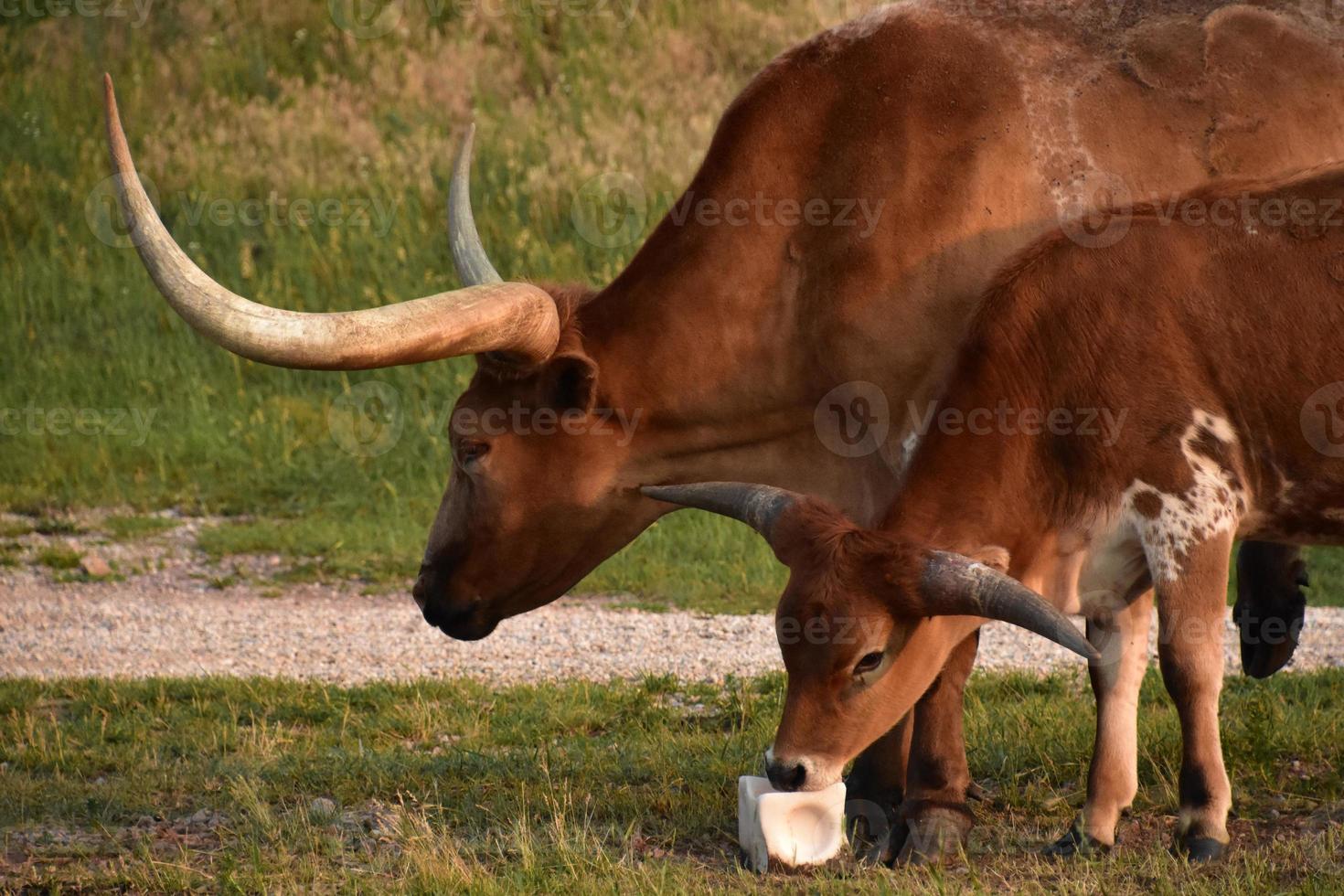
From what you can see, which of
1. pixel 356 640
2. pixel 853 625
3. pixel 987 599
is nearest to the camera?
pixel 987 599

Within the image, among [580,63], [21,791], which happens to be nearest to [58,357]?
[580,63]

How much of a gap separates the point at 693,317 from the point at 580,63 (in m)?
11.5

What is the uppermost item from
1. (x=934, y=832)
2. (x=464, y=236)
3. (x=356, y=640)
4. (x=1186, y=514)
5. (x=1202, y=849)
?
(x=464, y=236)

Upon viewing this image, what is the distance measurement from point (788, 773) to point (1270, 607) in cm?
259

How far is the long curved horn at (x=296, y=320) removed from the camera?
5.15 meters

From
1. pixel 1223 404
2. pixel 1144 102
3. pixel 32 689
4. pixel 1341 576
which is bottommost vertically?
pixel 32 689

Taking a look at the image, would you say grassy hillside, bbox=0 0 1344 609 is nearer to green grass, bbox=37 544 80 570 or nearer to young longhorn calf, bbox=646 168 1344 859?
green grass, bbox=37 544 80 570

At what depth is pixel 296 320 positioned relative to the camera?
17.2 ft

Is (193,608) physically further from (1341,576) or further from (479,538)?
(1341,576)

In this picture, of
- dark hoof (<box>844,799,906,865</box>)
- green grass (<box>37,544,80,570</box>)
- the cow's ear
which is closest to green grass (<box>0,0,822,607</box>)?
green grass (<box>37,544,80,570</box>)

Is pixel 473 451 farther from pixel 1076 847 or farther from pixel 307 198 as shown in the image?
pixel 307 198

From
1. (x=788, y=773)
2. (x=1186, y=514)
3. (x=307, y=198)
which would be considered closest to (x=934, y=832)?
(x=788, y=773)

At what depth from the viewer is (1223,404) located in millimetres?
5227

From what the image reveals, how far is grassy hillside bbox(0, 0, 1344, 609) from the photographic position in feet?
40.8
